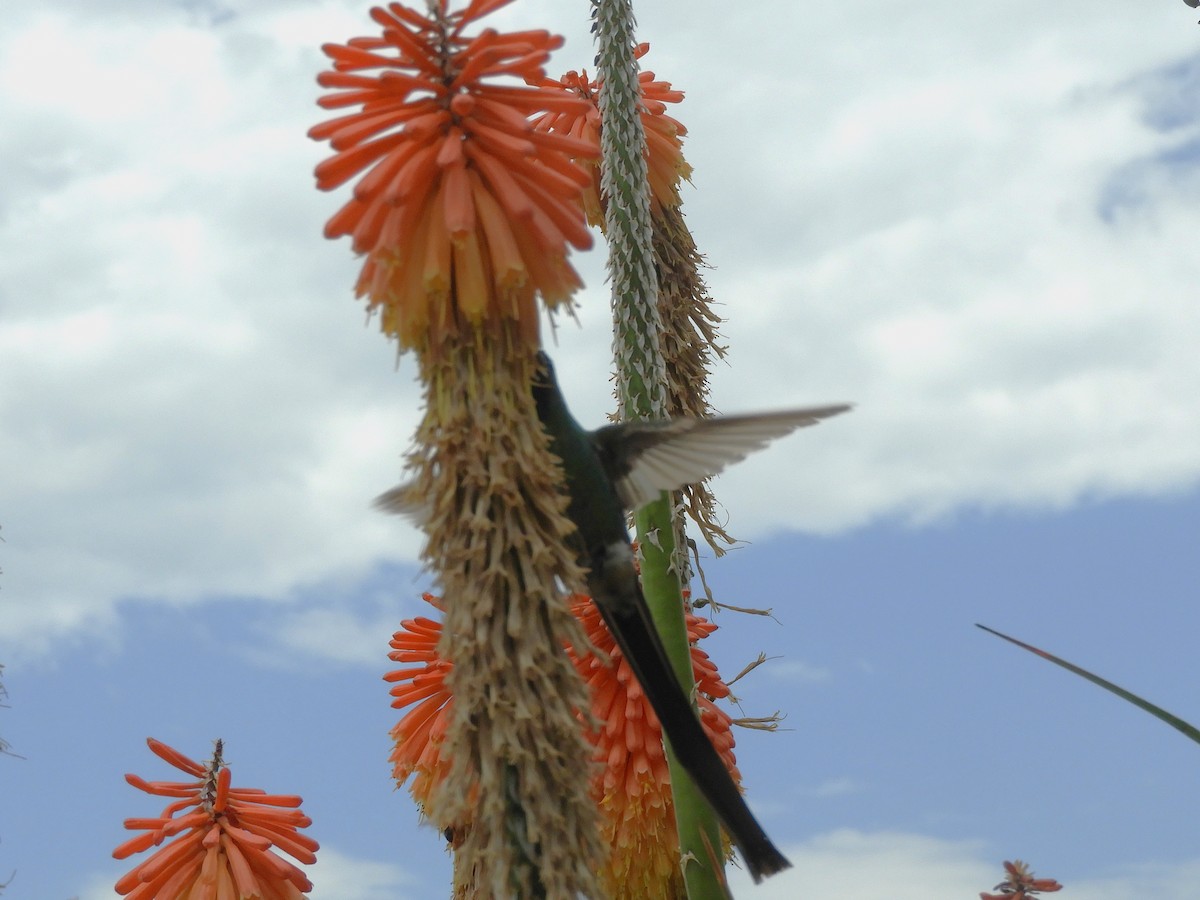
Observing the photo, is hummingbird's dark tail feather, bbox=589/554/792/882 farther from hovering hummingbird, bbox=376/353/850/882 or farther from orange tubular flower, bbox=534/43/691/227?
orange tubular flower, bbox=534/43/691/227

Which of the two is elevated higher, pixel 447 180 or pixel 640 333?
pixel 640 333

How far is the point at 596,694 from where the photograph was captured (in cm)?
627

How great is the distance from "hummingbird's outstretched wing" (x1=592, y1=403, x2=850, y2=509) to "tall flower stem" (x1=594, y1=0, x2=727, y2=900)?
1.12 ft

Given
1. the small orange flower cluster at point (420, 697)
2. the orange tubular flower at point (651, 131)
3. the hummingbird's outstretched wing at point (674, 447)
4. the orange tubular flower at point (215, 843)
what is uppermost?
the orange tubular flower at point (651, 131)

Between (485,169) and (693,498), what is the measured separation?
12.4 ft

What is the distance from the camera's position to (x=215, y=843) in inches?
222

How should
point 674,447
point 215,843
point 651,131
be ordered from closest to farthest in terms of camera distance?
point 674,447 < point 215,843 < point 651,131

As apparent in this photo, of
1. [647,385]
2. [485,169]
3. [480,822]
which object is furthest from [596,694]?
[485,169]

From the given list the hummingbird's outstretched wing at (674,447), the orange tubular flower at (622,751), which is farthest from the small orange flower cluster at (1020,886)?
the hummingbird's outstretched wing at (674,447)

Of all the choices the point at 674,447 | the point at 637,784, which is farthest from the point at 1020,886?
the point at 674,447

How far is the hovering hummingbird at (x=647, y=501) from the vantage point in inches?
179

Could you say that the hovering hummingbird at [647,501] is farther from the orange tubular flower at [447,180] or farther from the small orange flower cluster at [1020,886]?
the small orange flower cluster at [1020,886]

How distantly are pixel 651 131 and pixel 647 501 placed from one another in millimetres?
2838

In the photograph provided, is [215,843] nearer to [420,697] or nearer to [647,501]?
[420,697]
